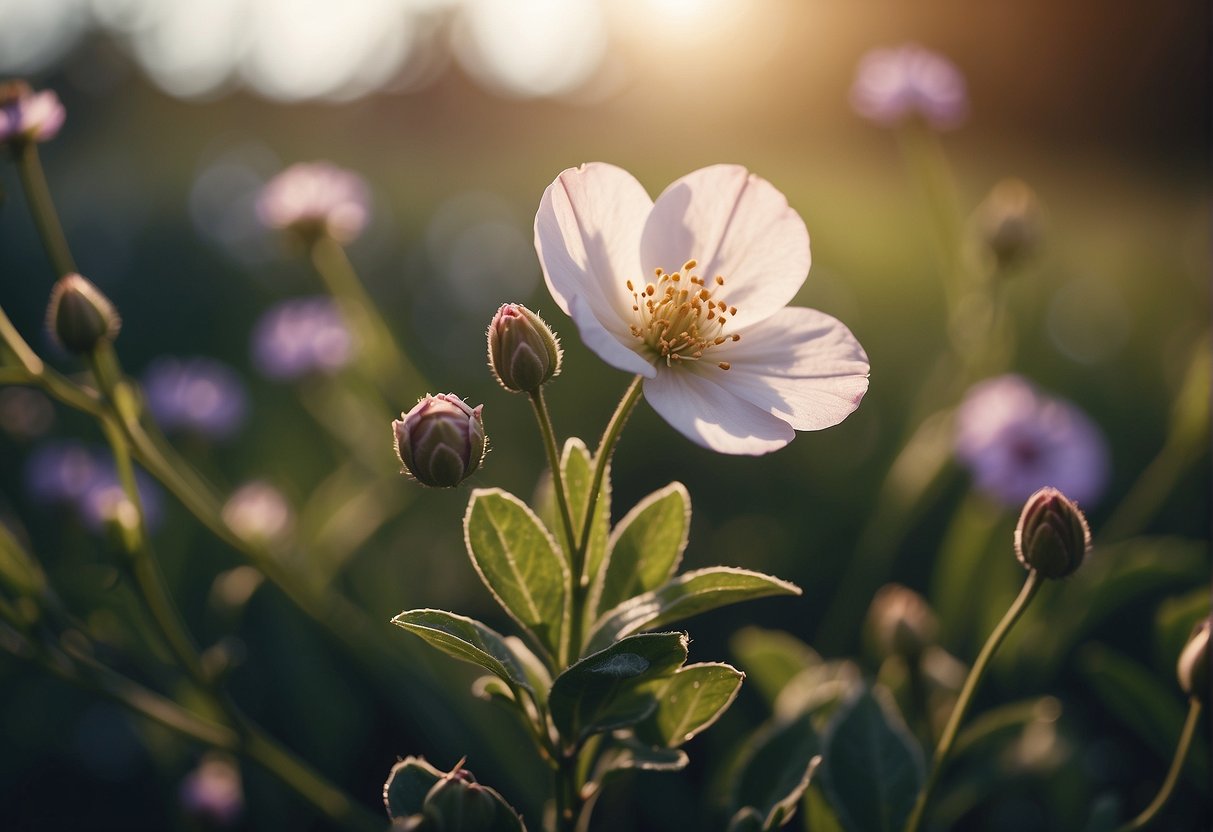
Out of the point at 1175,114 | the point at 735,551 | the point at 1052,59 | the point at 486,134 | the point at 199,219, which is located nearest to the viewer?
the point at 735,551

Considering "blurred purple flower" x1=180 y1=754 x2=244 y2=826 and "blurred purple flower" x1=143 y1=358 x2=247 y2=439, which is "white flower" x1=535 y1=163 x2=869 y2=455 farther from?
"blurred purple flower" x1=143 y1=358 x2=247 y2=439

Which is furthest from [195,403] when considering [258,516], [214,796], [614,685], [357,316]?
[614,685]

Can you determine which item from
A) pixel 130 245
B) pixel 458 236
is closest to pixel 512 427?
pixel 458 236

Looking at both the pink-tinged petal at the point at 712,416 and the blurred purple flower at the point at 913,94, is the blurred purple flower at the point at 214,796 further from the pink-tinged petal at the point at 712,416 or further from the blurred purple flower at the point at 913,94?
the blurred purple flower at the point at 913,94

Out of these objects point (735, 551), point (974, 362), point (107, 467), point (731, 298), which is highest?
point (731, 298)

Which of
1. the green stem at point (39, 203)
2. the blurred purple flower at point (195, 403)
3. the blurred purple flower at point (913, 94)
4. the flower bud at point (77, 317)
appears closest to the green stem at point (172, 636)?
the flower bud at point (77, 317)

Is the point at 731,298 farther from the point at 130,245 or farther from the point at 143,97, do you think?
the point at 143,97
